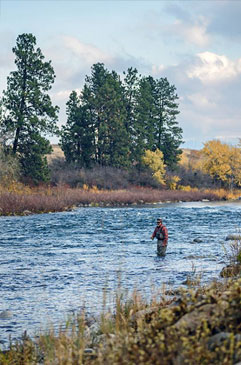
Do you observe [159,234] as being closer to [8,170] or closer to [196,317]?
[196,317]

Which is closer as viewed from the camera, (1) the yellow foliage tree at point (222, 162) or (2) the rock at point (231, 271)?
(2) the rock at point (231, 271)

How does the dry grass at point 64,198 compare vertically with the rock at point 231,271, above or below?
above

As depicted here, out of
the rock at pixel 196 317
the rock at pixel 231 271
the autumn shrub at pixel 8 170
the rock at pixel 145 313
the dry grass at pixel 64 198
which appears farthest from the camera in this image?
the autumn shrub at pixel 8 170

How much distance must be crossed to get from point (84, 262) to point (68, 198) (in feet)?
85.8

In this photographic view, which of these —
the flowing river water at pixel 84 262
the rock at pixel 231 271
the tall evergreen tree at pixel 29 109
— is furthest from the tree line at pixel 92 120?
the rock at pixel 231 271

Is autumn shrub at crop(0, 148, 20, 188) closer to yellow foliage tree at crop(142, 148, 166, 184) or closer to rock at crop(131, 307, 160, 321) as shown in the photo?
yellow foliage tree at crop(142, 148, 166, 184)

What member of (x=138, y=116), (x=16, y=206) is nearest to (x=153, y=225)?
(x=16, y=206)

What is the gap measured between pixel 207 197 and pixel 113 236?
3598cm

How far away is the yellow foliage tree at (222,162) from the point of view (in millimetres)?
71625

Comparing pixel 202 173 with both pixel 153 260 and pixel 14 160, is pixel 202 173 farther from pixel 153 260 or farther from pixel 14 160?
pixel 153 260

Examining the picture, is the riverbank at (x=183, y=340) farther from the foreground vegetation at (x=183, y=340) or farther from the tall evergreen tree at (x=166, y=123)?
the tall evergreen tree at (x=166, y=123)

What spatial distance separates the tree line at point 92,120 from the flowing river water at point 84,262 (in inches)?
722

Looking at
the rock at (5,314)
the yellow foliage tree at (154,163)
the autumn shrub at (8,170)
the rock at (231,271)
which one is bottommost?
the rock at (5,314)

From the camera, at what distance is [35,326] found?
959cm
